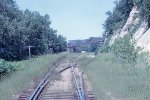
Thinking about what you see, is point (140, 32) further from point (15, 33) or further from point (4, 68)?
point (4, 68)

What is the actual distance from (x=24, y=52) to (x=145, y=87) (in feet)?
119

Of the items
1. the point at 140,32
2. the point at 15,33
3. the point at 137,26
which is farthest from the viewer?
the point at 137,26

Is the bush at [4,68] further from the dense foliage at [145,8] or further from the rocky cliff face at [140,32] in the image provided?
the dense foliage at [145,8]

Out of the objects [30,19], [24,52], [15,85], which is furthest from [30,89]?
[30,19]

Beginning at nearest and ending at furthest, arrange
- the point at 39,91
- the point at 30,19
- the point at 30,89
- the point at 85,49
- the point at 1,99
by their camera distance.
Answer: the point at 1,99, the point at 39,91, the point at 30,89, the point at 30,19, the point at 85,49

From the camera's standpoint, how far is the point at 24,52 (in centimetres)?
5150

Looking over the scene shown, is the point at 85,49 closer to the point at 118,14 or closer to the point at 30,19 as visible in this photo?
the point at 118,14

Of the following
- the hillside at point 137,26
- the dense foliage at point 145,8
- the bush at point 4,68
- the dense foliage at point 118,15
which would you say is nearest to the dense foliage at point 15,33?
the hillside at point 137,26

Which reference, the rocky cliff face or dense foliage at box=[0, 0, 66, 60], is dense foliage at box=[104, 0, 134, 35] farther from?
dense foliage at box=[0, 0, 66, 60]

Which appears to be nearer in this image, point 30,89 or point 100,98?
point 100,98

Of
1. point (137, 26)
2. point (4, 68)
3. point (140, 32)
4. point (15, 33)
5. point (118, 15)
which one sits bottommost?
point (4, 68)

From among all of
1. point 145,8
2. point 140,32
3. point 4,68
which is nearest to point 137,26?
point 140,32

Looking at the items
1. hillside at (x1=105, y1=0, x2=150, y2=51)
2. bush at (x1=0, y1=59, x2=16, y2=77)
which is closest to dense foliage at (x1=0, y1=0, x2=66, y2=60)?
hillside at (x1=105, y1=0, x2=150, y2=51)

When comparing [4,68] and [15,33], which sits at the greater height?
[15,33]
